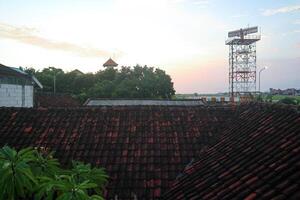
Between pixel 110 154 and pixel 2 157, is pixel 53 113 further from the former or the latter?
pixel 2 157

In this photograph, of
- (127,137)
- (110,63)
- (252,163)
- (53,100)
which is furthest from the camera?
(110,63)

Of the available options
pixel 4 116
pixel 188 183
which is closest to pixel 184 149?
pixel 188 183

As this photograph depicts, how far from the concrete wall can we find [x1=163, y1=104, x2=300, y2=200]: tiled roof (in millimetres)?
18807

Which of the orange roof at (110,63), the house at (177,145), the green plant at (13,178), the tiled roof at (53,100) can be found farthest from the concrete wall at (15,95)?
the orange roof at (110,63)

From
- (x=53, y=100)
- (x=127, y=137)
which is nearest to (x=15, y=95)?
(x=53, y=100)

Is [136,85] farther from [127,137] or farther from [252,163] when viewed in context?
[252,163]

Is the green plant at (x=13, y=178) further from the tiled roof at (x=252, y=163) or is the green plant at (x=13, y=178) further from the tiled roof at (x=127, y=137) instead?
the tiled roof at (x=252, y=163)

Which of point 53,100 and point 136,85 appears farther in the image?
point 136,85

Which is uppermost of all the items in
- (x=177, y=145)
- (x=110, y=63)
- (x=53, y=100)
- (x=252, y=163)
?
(x=110, y=63)

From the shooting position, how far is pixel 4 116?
11.1m

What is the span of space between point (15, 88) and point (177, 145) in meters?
19.5

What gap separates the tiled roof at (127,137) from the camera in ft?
27.6

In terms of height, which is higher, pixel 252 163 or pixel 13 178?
pixel 252 163

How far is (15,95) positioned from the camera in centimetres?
2511
